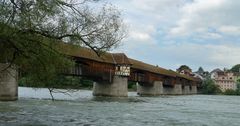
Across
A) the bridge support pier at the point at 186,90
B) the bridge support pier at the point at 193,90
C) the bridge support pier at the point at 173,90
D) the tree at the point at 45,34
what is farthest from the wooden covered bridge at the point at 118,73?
the bridge support pier at the point at 193,90

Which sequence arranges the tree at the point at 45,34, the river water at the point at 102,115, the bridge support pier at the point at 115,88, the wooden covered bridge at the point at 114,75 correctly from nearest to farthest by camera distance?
1. the tree at the point at 45,34
2. the river water at the point at 102,115
3. the wooden covered bridge at the point at 114,75
4. the bridge support pier at the point at 115,88

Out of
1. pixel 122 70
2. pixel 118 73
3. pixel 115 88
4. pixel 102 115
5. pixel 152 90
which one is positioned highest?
pixel 122 70

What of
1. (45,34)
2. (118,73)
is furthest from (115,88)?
(45,34)

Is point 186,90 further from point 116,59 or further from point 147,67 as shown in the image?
point 116,59

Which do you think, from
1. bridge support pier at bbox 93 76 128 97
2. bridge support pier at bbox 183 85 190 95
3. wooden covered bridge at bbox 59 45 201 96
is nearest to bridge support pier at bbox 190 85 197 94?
bridge support pier at bbox 183 85 190 95

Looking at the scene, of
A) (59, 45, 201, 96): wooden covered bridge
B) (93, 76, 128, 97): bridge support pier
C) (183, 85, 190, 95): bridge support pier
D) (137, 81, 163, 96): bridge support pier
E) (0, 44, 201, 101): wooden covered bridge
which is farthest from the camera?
(183, 85, 190, 95): bridge support pier

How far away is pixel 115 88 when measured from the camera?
7912cm

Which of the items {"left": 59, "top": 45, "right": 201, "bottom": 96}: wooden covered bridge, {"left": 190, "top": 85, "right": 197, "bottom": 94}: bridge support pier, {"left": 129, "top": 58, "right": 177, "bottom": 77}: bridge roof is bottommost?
{"left": 190, "top": 85, "right": 197, "bottom": 94}: bridge support pier

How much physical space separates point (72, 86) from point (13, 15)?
5.75 meters

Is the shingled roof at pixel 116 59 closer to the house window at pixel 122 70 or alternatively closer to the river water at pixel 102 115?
the house window at pixel 122 70

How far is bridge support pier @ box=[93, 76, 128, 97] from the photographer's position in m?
78.7

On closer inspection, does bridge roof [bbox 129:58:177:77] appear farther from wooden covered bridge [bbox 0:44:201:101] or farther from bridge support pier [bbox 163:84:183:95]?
bridge support pier [bbox 163:84:183:95]

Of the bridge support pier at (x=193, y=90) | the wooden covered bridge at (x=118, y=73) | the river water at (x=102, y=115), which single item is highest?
the wooden covered bridge at (x=118, y=73)

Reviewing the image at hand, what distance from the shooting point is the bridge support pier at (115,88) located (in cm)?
7869
